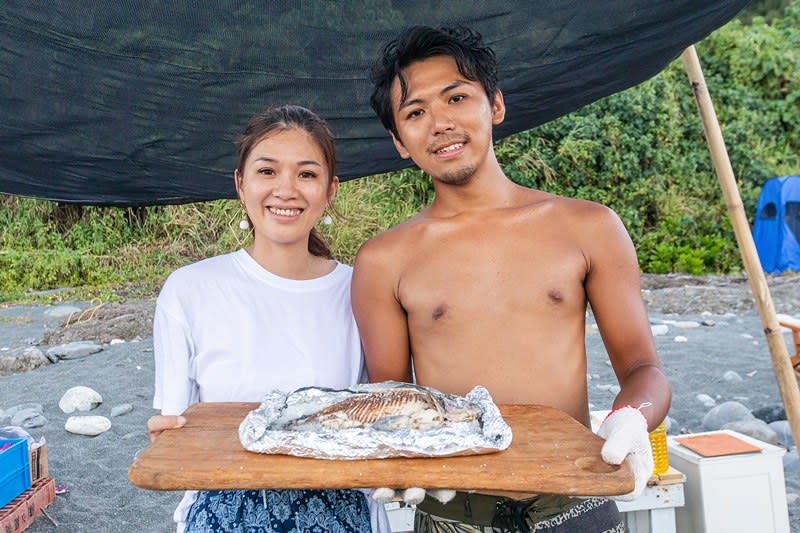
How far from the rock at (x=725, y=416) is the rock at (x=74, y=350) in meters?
6.04

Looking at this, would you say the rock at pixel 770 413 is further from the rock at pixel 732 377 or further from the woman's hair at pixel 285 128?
the woman's hair at pixel 285 128

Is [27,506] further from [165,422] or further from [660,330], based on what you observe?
[660,330]

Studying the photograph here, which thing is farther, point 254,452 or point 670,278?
point 670,278

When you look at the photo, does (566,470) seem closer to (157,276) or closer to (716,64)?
(157,276)

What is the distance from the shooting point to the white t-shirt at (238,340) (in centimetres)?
197

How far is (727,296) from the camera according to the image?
979 centimetres

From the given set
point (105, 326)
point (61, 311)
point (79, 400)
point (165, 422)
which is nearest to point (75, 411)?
point (79, 400)

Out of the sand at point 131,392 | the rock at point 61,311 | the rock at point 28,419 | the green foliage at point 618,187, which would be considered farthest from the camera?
the green foliage at point 618,187

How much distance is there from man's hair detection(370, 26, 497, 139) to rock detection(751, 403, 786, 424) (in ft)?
13.5

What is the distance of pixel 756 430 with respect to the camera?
4.76 m

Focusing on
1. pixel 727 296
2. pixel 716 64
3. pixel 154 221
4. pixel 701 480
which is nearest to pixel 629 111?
pixel 716 64

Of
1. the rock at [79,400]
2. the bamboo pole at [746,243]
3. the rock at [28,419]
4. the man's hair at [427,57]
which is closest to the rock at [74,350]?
the rock at [79,400]

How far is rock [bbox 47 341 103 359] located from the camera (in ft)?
25.7

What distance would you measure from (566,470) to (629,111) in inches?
457
